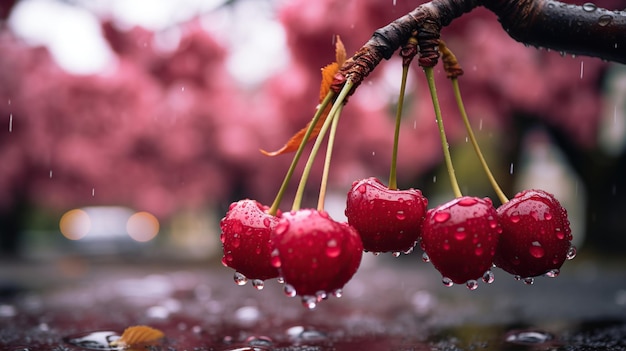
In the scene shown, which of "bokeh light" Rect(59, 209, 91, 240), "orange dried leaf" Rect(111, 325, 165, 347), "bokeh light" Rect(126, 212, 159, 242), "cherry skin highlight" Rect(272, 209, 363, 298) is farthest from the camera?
"bokeh light" Rect(126, 212, 159, 242)

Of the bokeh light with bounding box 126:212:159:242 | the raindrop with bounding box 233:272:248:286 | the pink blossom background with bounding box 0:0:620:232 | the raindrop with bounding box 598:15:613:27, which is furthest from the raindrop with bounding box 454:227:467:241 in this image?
the bokeh light with bounding box 126:212:159:242

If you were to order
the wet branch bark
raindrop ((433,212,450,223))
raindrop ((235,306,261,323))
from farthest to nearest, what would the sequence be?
raindrop ((235,306,261,323)) < the wet branch bark < raindrop ((433,212,450,223))

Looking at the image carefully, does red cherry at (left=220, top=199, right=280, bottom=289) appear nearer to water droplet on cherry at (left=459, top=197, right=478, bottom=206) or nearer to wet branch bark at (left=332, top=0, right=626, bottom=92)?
water droplet on cherry at (left=459, top=197, right=478, bottom=206)

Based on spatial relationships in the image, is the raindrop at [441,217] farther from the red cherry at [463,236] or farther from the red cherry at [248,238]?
the red cherry at [248,238]

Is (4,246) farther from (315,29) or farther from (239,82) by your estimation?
(315,29)

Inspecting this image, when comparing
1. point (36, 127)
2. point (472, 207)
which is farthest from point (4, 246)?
point (472, 207)

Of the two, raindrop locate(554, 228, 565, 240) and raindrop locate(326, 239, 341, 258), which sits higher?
raindrop locate(554, 228, 565, 240)

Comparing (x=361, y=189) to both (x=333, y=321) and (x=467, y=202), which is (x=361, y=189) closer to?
(x=467, y=202)

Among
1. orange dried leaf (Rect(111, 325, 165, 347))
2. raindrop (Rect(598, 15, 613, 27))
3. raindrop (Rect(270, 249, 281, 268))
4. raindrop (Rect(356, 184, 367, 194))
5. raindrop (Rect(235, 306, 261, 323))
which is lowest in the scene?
raindrop (Rect(270, 249, 281, 268))
